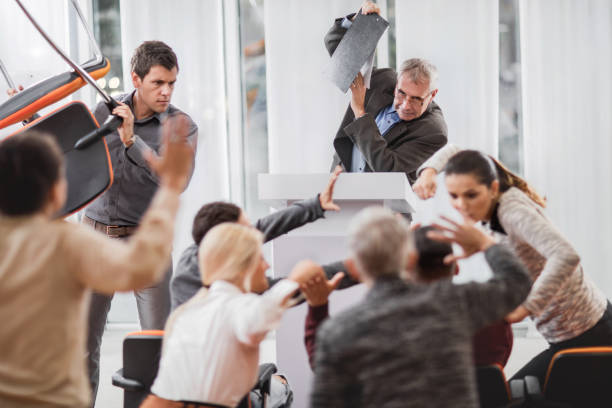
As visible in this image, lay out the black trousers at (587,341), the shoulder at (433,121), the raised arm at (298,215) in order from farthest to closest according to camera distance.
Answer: the shoulder at (433,121) → the raised arm at (298,215) → the black trousers at (587,341)

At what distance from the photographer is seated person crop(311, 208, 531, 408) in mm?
1104

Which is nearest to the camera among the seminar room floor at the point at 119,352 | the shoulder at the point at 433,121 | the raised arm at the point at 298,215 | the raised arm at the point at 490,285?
the raised arm at the point at 490,285

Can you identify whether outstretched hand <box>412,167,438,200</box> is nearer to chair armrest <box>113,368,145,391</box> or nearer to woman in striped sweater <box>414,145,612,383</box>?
woman in striped sweater <box>414,145,612,383</box>

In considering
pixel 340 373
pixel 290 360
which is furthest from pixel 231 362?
pixel 290 360

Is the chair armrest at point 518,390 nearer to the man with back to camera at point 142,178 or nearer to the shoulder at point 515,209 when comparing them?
the shoulder at point 515,209

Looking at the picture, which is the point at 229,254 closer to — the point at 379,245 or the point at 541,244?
the point at 379,245

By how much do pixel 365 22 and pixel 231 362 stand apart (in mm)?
1487

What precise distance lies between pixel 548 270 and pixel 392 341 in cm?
62

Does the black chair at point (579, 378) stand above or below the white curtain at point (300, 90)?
below

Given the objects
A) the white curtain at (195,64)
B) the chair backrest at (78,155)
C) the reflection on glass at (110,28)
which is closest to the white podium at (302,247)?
the chair backrest at (78,155)

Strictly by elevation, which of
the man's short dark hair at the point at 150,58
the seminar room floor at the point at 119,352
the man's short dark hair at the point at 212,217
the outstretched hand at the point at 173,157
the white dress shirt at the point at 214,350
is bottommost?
the seminar room floor at the point at 119,352

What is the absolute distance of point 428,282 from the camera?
1.38 meters

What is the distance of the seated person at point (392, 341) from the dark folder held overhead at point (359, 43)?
1.31 meters

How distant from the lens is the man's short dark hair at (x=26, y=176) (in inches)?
44.4
